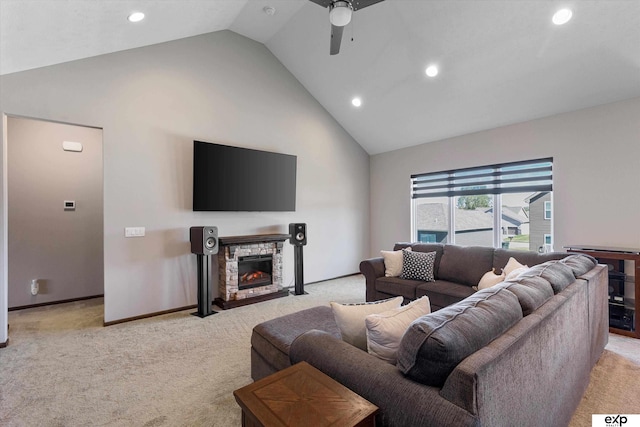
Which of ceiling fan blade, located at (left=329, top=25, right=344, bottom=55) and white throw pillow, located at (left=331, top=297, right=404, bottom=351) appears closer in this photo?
white throw pillow, located at (left=331, top=297, right=404, bottom=351)

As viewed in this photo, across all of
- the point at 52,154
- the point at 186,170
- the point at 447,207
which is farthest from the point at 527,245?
the point at 52,154

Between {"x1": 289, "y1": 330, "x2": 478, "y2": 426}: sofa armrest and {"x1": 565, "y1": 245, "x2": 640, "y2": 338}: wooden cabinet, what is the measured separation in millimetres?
3523

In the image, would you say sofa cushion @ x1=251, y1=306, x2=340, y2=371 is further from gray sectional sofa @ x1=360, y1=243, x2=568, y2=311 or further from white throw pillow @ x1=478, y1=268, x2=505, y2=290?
white throw pillow @ x1=478, y1=268, x2=505, y2=290

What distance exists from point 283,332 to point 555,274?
1900 millimetres

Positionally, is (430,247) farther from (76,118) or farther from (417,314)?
(76,118)

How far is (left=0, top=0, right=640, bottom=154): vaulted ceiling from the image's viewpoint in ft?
9.07

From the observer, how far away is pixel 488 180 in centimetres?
475

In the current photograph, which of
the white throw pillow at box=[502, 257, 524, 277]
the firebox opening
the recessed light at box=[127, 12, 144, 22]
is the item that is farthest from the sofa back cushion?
the recessed light at box=[127, 12, 144, 22]

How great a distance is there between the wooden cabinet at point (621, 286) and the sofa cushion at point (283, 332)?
325 centimetres

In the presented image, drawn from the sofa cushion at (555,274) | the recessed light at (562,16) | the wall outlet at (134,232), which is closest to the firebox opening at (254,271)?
the wall outlet at (134,232)

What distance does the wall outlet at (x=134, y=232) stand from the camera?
3.71m

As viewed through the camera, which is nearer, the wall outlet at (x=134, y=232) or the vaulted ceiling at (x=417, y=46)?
the vaulted ceiling at (x=417, y=46)

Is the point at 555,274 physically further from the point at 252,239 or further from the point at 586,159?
the point at 252,239

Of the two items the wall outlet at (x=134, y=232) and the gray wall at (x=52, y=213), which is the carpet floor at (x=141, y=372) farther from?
the wall outlet at (x=134, y=232)
